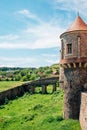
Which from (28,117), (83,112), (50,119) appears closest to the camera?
(83,112)

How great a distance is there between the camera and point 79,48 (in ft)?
94.9

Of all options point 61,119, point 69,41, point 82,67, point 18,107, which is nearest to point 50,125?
point 61,119

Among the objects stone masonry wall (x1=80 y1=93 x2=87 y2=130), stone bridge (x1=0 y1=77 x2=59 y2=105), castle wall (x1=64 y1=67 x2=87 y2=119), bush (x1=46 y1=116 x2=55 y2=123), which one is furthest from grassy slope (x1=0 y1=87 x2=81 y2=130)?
stone bridge (x1=0 y1=77 x2=59 y2=105)

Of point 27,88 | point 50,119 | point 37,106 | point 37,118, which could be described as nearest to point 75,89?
point 50,119

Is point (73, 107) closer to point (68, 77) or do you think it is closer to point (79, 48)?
point (68, 77)

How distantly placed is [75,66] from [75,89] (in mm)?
2166

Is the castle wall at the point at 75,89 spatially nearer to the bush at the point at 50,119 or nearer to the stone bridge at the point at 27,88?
the bush at the point at 50,119

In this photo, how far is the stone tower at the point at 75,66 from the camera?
29.0 meters

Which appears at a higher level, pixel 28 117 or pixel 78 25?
pixel 78 25

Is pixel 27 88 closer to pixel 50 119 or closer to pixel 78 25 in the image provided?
pixel 50 119

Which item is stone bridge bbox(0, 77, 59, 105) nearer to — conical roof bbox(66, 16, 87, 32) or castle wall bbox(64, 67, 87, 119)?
castle wall bbox(64, 67, 87, 119)

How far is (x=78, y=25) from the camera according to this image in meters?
30.1

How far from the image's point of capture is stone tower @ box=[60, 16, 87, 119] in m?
29.0

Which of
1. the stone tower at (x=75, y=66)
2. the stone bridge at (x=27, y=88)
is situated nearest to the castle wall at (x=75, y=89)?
the stone tower at (x=75, y=66)
